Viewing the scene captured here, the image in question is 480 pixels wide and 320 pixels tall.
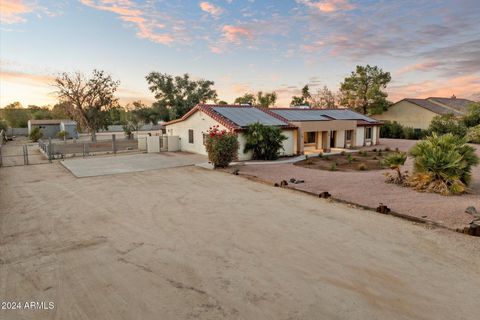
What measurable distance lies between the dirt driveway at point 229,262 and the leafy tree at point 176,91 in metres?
42.2

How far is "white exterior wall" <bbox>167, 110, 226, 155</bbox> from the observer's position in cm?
2594

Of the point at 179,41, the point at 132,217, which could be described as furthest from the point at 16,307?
the point at 179,41

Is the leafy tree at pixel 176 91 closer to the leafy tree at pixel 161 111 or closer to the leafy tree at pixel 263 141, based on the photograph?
the leafy tree at pixel 161 111

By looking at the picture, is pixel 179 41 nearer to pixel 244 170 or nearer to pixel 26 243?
pixel 244 170

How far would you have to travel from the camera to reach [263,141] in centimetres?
2291

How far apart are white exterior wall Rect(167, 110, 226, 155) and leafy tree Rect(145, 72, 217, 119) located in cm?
2134

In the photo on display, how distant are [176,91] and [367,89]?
3289 centimetres

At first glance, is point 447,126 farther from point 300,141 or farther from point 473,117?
point 300,141

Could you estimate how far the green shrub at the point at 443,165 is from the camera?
1277 centimetres

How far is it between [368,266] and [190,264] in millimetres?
4053

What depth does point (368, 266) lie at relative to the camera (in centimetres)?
679

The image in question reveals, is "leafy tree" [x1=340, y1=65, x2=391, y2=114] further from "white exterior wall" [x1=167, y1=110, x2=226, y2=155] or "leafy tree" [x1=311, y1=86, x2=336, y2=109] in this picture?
"white exterior wall" [x1=167, y1=110, x2=226, y2=155]

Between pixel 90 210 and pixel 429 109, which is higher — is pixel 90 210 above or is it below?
Result: below

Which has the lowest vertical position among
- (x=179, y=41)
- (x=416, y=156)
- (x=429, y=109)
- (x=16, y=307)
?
(x=16, y=307)
